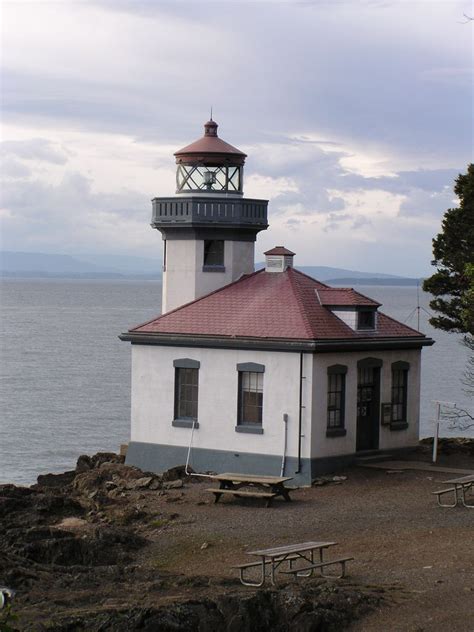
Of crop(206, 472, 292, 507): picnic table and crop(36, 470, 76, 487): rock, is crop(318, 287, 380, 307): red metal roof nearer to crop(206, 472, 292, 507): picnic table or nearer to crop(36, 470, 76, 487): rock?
crop(206, 472, 292, 507): picnic table

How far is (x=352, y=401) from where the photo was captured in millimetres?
26453

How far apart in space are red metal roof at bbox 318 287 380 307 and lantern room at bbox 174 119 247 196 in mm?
4038

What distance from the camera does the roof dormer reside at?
26.8 meters

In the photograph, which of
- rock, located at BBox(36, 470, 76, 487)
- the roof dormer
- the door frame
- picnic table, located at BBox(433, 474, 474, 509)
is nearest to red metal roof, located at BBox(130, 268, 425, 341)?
the roof dormer

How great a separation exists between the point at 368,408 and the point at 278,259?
4.12 m

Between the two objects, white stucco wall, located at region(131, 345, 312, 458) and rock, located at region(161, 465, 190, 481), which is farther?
rock, located at region(161, 465, 190, 481)

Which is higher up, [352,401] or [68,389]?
[352,401]

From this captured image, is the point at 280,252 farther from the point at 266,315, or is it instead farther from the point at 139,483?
the point at 139,483

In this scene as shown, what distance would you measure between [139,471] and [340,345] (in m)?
4.97

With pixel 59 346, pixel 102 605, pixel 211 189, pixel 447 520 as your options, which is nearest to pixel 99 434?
pixel 211 189

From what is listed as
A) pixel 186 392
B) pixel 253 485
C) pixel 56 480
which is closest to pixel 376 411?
pixel 186 392

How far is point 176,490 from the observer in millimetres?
24562

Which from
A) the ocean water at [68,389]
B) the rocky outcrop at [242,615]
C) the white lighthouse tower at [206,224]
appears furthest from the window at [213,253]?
the rocky outcrop at [242,615]

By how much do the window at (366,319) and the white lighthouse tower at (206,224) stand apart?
381 centimetres
